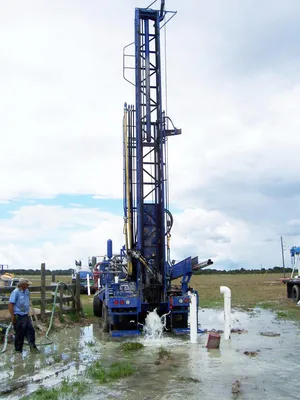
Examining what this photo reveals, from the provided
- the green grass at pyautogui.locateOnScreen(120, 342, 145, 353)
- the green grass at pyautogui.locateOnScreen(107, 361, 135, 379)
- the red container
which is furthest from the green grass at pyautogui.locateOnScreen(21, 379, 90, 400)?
the red container

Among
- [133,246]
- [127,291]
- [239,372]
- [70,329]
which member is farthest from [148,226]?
[239,372]

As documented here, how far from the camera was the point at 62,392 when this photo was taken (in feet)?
24.8

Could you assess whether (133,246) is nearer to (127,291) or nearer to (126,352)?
(127,291)

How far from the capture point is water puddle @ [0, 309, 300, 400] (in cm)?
771

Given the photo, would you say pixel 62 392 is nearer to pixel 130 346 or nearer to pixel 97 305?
pixel 130 346

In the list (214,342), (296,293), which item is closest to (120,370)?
(214,342)

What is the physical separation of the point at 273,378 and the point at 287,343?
12.8 feet

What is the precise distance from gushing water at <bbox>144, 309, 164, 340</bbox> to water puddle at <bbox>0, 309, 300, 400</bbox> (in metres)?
0.09

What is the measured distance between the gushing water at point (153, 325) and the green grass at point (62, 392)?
5.38 metres

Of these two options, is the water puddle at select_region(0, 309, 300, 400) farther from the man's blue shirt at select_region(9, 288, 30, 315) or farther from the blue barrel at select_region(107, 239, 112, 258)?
the blue barrel at select_region(107, 239, 112, 258)

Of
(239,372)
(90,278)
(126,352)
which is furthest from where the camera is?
(90,278)

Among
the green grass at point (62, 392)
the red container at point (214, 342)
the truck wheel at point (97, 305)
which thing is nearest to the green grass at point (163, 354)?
the red container at point (214, 342)

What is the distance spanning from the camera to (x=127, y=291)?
14055 millimetres

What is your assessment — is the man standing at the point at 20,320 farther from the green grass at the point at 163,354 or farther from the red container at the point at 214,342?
the red container at the point at 214,342
